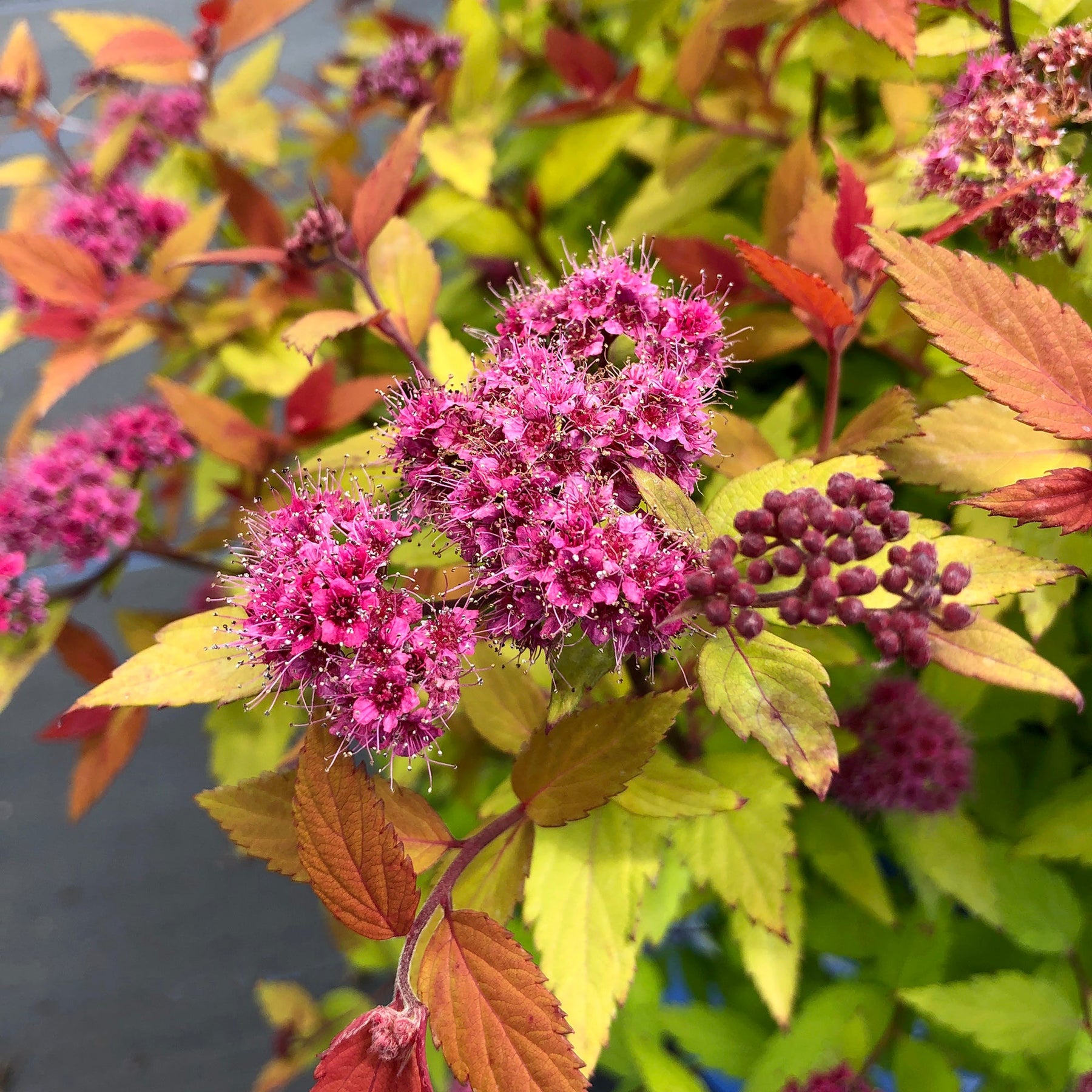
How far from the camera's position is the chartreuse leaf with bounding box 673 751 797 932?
660 mm

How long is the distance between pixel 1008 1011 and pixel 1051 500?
0.52 m

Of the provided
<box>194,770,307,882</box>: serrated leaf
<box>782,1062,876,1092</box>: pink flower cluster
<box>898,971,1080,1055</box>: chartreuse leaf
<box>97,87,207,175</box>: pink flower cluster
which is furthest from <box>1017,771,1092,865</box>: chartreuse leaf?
<box>97,87,207,175</box>: pink flower cluster

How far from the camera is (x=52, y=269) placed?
0.90 m

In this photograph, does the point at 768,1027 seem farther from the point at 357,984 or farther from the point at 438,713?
the point at 357,984

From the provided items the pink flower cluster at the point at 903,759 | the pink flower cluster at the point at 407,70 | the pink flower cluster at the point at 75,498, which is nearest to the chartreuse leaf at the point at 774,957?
the pink flower cluster at the point at 903,759

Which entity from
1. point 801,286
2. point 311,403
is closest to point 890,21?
point 801,286

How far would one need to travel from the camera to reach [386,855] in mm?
449

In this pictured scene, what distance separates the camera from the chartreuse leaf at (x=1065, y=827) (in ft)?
2.19

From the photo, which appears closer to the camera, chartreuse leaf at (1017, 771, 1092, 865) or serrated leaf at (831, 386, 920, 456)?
serrated leaf at (831, 386, 920, 456)

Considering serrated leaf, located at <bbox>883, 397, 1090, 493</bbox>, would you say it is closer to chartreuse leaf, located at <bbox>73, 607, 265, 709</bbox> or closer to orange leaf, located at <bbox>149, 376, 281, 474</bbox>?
chartreuse leaf, located at <bbox>73, 607, 265, 709</bbox>

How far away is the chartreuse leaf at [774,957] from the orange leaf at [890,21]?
68cm

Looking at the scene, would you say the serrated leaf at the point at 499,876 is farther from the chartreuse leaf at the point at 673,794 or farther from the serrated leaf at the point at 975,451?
the serrated leaf at the point at 975,451

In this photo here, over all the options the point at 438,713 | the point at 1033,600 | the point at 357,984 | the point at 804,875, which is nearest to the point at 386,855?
the point at 438,713

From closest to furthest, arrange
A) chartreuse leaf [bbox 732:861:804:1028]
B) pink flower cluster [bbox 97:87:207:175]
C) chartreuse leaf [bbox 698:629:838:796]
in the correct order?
chartreuse leaf [bbox 698:629:838:796] → chartreuse leaf [bbox 732:861:804:1028] → pink flower cluster [bbox 97:87:207:175]
